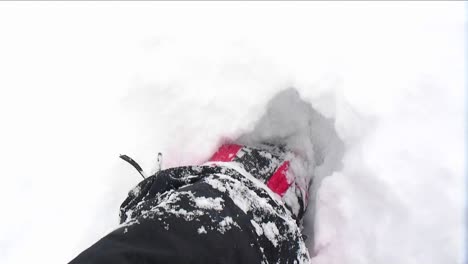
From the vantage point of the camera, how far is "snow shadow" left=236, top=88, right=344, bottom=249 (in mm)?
974

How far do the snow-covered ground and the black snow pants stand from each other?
20cm

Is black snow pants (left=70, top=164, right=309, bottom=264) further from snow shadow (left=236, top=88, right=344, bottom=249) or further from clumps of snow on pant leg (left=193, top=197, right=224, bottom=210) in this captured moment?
snow shadow (left=236, top=88, right=344, bottom=249)

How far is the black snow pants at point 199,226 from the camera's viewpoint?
1.77ft

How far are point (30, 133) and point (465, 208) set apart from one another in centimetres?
108

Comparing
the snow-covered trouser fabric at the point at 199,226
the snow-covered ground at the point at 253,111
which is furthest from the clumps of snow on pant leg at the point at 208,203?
the snow-covered ground at the point at 253,111

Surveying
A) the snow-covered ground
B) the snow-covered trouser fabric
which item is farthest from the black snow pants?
the snow-covered ground

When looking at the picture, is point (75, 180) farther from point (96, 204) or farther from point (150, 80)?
point (150, 80)

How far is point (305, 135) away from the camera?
1.10 metres

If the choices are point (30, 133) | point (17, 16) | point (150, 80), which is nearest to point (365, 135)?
point (150, 80)

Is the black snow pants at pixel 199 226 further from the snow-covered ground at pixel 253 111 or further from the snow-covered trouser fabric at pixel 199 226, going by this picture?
the snow-covered ground at pixel 253 111

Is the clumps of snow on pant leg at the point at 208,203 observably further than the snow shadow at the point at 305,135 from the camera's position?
No

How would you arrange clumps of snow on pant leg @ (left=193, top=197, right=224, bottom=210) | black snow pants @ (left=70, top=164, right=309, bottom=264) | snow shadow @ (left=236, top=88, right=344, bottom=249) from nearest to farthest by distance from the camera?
black snow pants @ (left=70, top=164, right=309, bottom=264) < clumps of snow on pant leg @ (left=193, top=197, right=224, bottom=210) < snow shadow @ (left=236, top=88, right=344, bottom=249)

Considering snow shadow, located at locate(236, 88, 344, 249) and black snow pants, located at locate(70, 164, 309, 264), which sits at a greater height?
snow shadow, located at locate(236, 88, 344, 249)

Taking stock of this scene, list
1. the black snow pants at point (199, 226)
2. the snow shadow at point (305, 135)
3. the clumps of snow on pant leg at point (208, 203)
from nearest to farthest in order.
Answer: the black snow pants at point (199, 226) → the clumps of snow on pant leg at point (208, 203) → the snow shadow at point (305, 135)
